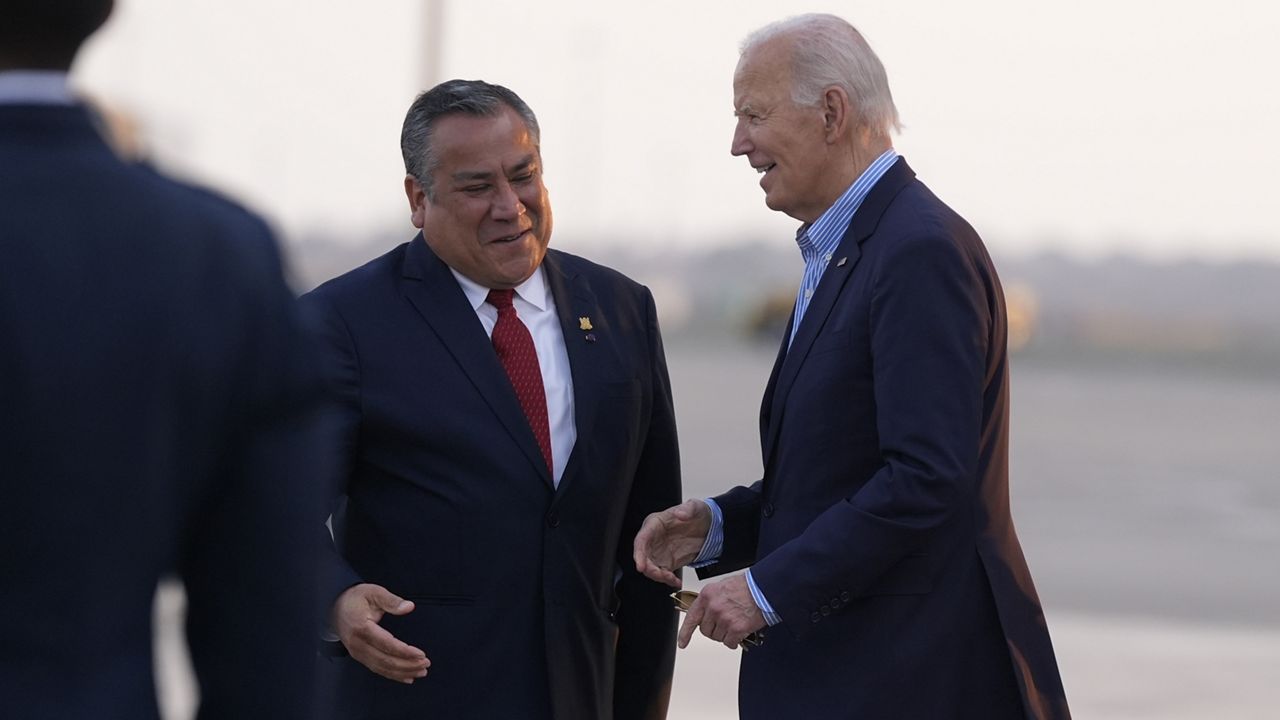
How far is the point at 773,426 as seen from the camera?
10.3 ft

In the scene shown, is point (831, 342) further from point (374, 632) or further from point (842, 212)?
point (374, 632)

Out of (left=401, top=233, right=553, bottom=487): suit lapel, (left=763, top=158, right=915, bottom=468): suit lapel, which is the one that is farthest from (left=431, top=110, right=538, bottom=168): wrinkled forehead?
(left=763, top=158, right=915, bottom=468): suit lapel

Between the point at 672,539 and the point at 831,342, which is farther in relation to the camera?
the point at 672,539

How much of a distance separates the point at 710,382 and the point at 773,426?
25.7 metres

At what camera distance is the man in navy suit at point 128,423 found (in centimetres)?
141

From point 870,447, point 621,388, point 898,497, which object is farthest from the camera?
point 621,388

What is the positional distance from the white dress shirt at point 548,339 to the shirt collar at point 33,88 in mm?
2055

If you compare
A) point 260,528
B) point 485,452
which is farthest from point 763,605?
point 260,528

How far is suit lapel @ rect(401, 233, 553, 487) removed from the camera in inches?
134

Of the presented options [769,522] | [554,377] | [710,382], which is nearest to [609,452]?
[554,377]

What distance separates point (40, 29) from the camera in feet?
4.81

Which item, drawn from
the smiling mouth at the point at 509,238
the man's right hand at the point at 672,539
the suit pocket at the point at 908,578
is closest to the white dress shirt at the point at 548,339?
the smiling mouth at the point at 509,238

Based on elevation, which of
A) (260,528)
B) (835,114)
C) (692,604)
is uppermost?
(835,114)

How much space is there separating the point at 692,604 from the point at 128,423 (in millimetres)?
1712
